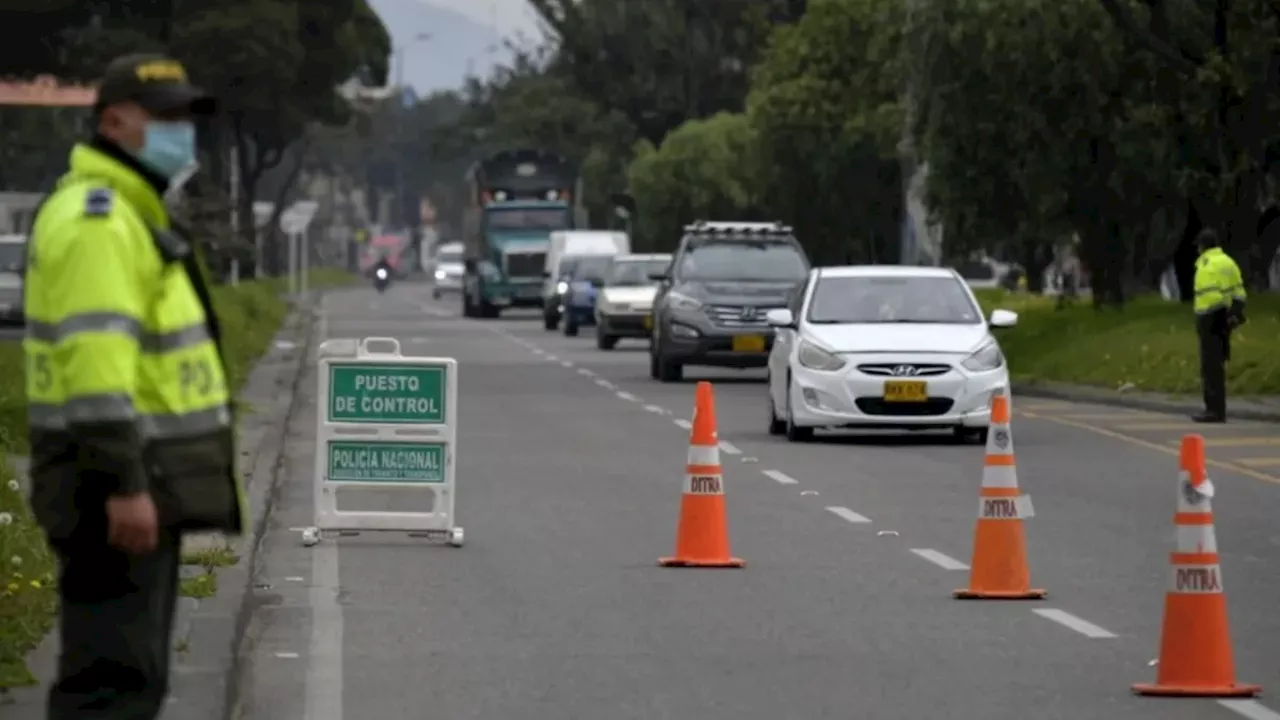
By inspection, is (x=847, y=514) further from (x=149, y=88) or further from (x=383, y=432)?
(x=149, y=88)

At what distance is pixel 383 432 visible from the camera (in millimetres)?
16719

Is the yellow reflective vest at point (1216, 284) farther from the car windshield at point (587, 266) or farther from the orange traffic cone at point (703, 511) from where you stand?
the car windshield at point (587, 266)

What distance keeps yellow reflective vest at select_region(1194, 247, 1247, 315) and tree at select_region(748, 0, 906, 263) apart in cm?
2792

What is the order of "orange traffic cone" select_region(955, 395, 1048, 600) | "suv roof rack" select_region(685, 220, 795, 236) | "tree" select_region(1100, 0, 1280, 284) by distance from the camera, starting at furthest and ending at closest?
"suv roof rack" select_region(685, 220, 795, 236) → "tree" select_region(1100, 0, 1280, 284) → "orange traffic cone" select_region(955, 395, 1048, 600)

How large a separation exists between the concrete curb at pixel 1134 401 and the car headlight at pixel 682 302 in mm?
3849

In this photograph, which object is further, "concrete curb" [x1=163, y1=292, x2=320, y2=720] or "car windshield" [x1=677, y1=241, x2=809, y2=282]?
"car windshield" [x1=677, y1=241, x2=809, y2=282]

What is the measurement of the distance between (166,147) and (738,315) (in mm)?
29828

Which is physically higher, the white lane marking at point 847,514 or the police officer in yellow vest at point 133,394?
the police officer in yellow vest at point 133,394

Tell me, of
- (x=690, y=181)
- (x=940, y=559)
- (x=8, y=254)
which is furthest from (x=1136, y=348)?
(x=690, y=181)


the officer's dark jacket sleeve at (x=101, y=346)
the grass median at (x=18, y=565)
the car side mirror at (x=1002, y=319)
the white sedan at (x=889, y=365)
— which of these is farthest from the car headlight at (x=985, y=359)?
the officer's dark jacket sleeve at (x=101, y=346)

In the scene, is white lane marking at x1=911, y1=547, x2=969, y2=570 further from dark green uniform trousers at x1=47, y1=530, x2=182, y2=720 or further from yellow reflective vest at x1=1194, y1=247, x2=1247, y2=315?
yellow reflective vest at x1=1194, y1=247, x2=1247, y2=315

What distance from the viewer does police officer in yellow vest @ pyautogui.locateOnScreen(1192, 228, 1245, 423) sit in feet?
93.4

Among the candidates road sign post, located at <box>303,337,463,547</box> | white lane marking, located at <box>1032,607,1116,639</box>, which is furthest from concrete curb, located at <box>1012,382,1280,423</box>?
white lane marking, located at <box>1032,607,1116,639</box>

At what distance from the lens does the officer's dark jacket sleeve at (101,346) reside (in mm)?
6789
